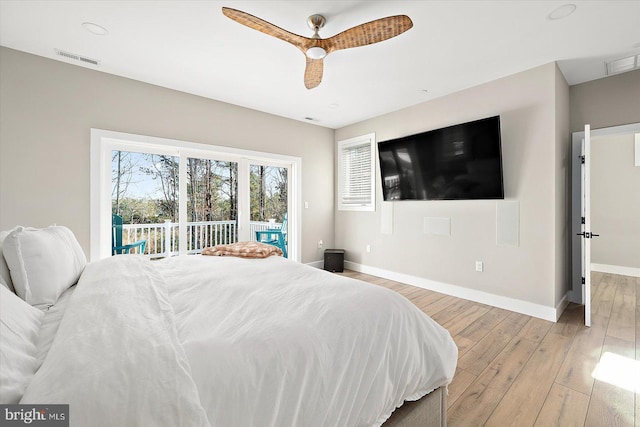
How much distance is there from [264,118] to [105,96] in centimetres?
209

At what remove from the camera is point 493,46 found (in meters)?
2.68

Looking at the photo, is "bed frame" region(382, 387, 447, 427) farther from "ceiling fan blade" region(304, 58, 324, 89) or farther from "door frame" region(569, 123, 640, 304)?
"door frame" region(569, 123, 640, 304)

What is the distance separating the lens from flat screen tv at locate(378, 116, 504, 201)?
329cm

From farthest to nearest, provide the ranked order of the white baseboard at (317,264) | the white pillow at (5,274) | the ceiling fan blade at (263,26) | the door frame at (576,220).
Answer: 1. the white baseboard at (317,264)
2. the door frame at (576,220)
3. the ceiling fan blade at (263,26)
4. the white pillow at (5,274)

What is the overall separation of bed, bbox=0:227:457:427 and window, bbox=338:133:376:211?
3.40 metres

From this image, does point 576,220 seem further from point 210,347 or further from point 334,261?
point 210,347

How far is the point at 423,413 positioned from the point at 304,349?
A: 2.79ft

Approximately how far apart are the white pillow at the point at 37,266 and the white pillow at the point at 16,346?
26 centimetres

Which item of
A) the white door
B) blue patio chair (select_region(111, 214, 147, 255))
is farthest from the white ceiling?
blue patio chair (select_region(111, 214, 147, 255))

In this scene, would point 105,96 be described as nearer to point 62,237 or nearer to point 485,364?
point 62,237

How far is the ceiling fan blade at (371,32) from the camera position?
1.91m

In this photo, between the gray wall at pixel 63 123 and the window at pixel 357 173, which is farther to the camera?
the window at pixel 357 173

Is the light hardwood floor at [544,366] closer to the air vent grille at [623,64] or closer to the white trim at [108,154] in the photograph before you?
the air vent grille at [623,64]

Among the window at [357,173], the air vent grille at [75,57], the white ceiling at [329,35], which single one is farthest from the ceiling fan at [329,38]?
the window at [357,173]
